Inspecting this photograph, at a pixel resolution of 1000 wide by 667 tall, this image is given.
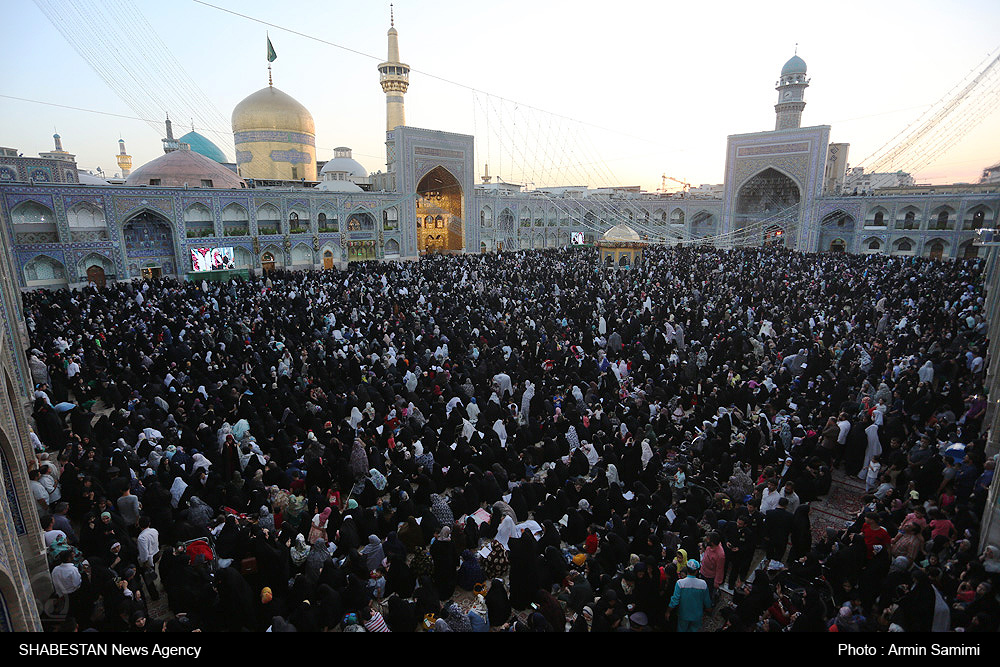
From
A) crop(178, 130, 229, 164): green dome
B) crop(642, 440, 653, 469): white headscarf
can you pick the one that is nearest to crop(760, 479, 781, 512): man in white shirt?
crop(642, 440, 653, 469): white headscarf

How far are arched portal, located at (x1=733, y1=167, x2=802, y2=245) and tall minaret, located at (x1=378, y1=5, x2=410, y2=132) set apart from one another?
22.7 m

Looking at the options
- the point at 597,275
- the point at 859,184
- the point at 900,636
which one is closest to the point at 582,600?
the point at 900,636

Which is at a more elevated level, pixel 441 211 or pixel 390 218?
pixel 441 211

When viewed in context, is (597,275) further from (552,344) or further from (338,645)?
(338,645)

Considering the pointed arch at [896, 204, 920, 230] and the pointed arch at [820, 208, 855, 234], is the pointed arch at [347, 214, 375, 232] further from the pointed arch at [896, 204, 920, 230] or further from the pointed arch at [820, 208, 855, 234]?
the pointed arch at [896, 204, 920, 230]

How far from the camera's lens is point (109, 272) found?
18969mm

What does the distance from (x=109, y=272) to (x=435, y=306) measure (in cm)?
1378

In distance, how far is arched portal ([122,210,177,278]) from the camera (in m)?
19.5

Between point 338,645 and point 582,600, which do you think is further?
point 582,600

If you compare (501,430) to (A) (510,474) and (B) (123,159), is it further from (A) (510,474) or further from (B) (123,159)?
(B) (123,159)

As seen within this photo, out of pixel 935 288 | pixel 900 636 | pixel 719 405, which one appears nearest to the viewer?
pixel 900 636

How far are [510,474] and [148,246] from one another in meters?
20.8

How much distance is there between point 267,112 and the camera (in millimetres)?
26625

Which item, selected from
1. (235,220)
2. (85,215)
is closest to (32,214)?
(85,215)
